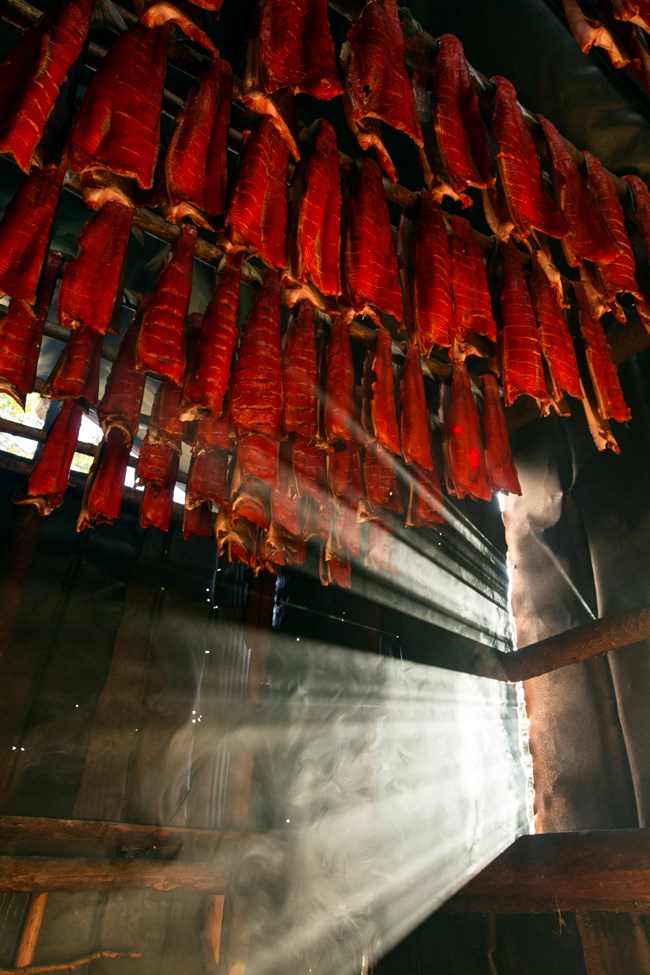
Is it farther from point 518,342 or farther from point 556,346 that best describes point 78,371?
point 556,346

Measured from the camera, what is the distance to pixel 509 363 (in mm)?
3176

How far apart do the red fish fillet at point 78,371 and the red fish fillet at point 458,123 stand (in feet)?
6.57

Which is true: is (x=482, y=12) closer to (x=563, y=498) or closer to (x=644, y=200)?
(x=644, y=200)

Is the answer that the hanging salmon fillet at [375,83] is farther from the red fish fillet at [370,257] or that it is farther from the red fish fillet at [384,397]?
the red fish fillet at [384,397]

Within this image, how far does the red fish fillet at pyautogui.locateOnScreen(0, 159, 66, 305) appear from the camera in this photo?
239cm

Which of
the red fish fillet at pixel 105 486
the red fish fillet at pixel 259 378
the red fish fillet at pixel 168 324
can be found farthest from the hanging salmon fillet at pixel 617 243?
the red fish fillet at pixel 105 486

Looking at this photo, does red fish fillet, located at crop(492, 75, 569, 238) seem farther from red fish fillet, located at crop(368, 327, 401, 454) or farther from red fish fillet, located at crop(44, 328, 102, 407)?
red fish fillet, located at crop(44, 328, 102, 407)

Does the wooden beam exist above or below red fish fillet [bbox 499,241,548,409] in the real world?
below

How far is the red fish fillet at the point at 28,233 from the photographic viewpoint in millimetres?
2389

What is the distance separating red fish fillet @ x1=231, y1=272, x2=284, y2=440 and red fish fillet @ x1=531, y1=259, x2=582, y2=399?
145 cm

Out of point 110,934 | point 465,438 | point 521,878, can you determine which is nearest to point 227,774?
point 110,934

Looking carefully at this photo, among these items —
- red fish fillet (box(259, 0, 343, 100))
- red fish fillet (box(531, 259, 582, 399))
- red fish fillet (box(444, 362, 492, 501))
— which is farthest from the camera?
red fish fillet (box(444, 362, 492, 501))

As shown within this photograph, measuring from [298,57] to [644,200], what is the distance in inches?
88.0

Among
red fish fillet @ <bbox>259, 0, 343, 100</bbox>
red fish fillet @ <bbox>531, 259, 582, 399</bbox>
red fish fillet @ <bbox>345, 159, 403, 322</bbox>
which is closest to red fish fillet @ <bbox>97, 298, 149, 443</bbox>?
red fish fillet @ <bbox>345, 159, 403, 322</bbox>
